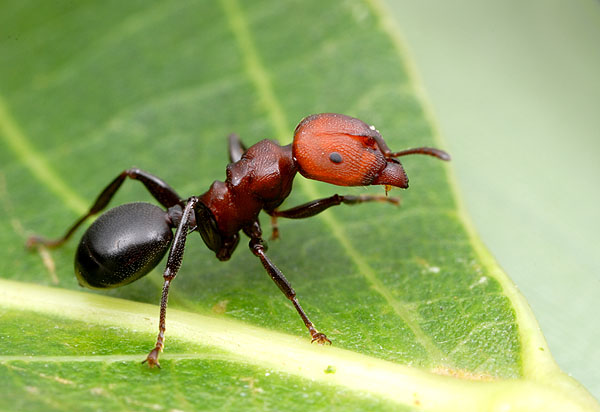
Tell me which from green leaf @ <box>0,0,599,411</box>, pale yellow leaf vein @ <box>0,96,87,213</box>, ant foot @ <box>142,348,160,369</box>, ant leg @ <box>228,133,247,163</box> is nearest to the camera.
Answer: green leaf @ <box>0,0,599,411</box>

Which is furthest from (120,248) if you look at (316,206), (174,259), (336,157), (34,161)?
(34,161)

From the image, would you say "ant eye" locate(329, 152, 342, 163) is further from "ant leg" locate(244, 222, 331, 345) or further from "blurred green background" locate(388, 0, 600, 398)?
"blurred green background" locate(388, 0, 600, 398)

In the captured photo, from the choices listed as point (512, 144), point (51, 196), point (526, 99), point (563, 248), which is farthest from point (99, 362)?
point (526, 99)

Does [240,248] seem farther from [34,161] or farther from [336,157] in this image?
[34,161]

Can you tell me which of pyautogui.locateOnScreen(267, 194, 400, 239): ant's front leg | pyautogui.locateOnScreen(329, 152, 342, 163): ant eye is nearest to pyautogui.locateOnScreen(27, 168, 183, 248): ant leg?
pyautogui.locateOnScreen(267, 194, 400, 239): ant's front leg

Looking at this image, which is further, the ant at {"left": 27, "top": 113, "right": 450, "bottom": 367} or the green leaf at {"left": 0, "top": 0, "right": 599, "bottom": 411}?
the ant at {"left": 27, "top": 113, "right": 450, "bottom": 367}

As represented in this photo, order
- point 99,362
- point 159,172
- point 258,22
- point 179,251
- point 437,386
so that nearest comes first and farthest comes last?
point 437,386, point 99,362, point 179,251, point 159,172, point 258,22

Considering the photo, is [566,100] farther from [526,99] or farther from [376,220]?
[376,220]
